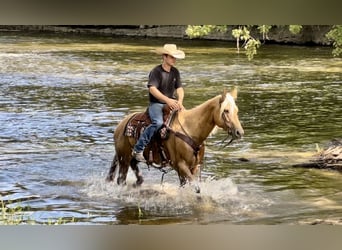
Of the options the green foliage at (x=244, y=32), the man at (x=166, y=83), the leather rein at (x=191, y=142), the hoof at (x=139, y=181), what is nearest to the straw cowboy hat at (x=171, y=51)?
the man at (x=166, y=83)

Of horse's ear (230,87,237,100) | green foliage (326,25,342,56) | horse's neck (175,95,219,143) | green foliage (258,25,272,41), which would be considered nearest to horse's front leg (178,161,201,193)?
horse's neck (175,95,219,143)

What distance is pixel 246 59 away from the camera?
477cm

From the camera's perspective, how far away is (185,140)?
462 centimetres

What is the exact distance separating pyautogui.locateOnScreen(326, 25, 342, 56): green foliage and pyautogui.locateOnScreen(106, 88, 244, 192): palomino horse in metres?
0.61

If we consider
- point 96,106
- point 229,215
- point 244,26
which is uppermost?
point 244,26

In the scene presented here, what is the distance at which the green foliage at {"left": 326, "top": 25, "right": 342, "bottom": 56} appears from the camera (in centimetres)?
463

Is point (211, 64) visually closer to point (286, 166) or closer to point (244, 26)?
point (244, 26)

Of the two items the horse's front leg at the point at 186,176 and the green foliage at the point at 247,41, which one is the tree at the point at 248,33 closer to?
the green foliage at the point at 247,41

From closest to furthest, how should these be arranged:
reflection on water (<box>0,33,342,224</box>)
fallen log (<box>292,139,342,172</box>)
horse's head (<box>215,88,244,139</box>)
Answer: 1. horse's head (<box>215,88,244,139</box>)
2. reflection on water (<box>0,33,342,224</box>)
3. fallen log (<box>292,139,342,172</box>)

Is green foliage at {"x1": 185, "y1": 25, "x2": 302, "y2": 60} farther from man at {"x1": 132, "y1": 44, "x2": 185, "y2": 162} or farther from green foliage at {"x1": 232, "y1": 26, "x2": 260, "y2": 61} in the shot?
man at {"x1": 132, "y1": 44, "x2": 185, "y2": 162}

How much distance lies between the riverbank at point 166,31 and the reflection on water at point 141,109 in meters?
0.06

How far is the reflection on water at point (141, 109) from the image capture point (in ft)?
15.0
